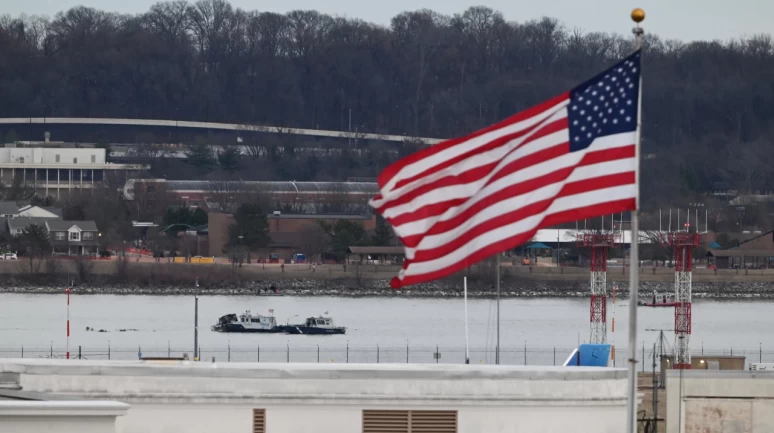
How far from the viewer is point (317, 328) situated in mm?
59250

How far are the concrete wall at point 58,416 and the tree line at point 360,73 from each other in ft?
406

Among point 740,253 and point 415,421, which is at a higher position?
point 415,421

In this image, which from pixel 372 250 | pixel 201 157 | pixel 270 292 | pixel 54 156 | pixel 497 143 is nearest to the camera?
pixel 497 143

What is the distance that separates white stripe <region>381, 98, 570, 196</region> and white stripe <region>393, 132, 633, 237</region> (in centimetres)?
19

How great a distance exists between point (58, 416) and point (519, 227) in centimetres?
366

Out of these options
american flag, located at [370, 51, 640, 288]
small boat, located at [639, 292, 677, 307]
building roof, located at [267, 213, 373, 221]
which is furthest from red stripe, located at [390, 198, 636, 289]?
building roof, located at [267, 213, 373, 221]

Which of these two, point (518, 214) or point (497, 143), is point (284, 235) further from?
point (518, 214)

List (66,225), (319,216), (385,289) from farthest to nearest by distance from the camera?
(319,216), (66,225), (385,289)

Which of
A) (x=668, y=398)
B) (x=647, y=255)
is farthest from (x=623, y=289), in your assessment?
(x=668, y=398)

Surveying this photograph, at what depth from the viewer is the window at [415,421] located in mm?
15172

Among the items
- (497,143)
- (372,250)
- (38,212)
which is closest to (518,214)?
(497,143)

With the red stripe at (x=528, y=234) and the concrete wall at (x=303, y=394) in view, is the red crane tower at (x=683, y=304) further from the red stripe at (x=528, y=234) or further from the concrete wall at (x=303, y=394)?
the red stripe at (x=528, y=234)

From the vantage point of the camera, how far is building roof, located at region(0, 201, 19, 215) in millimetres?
101125

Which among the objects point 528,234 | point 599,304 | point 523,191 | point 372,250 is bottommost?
point 372,250
